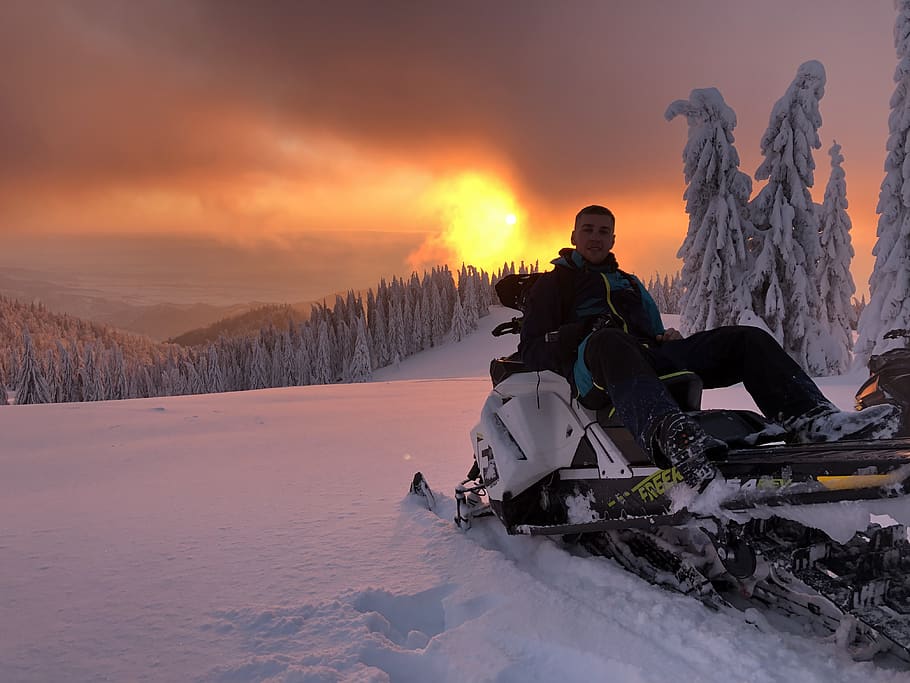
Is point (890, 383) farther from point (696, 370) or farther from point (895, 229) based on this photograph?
point (895, 229)

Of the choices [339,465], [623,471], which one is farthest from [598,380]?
[339,465]

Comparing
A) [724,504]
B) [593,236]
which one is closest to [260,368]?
[593,236]

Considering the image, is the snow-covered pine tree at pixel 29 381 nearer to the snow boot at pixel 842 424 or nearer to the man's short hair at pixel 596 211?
the man's short hair at pixel 596 211

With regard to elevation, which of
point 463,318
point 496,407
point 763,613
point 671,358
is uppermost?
point 463,318

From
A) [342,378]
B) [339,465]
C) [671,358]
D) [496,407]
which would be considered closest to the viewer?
[671,358]

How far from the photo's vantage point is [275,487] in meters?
5.24

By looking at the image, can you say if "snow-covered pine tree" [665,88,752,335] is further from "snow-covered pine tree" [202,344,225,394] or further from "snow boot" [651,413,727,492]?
"snow-covered pine tree" [202,344,225,394]

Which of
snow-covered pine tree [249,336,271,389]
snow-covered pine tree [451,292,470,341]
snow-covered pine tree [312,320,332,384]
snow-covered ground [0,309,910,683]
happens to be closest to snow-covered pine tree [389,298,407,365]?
snow-covered pine tree [451,292,470,341]

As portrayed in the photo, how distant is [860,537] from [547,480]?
5.15ft

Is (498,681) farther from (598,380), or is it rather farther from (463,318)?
(463,318)

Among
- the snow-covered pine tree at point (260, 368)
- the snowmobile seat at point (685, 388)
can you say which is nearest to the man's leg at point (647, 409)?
the snowmobile seat at point (685, 388)

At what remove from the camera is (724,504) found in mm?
1990

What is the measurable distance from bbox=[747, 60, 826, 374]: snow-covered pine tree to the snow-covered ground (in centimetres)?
2201

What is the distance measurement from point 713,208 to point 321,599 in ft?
77.5
